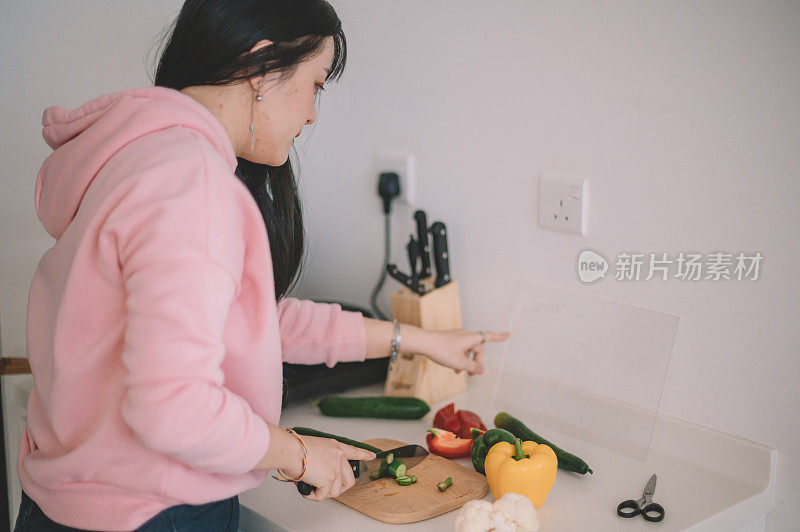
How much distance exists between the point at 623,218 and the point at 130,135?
79 centimetres

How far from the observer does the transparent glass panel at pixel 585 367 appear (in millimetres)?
1195

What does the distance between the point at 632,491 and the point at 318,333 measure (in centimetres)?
52

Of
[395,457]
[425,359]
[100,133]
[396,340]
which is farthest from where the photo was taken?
[425,359]

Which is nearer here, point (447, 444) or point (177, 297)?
point (177, 297)

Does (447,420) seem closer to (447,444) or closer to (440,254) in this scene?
(447,444)

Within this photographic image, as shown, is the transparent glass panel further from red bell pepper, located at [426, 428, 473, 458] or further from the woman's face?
the woman's face

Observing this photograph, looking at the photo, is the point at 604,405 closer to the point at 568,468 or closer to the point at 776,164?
the point at 568,468

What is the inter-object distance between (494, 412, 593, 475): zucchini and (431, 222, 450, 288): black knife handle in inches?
11.6

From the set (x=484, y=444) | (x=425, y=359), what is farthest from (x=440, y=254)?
(x=484, y=444)

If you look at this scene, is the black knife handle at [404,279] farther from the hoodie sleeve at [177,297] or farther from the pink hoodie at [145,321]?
the hoodie sleeve at [177,297]

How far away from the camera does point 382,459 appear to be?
111cm

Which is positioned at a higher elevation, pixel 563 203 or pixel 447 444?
pixel 563 203

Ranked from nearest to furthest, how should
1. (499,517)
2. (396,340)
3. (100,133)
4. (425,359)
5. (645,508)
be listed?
(100,133) < (499,517) < (645,508) < (396,340) < (425,359)

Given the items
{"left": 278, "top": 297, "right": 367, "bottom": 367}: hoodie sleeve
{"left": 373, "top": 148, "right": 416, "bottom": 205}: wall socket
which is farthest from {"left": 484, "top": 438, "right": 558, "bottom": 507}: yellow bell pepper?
{"left": 373, "top": 148, "right": 416, "bottom": 205}: wall socket
